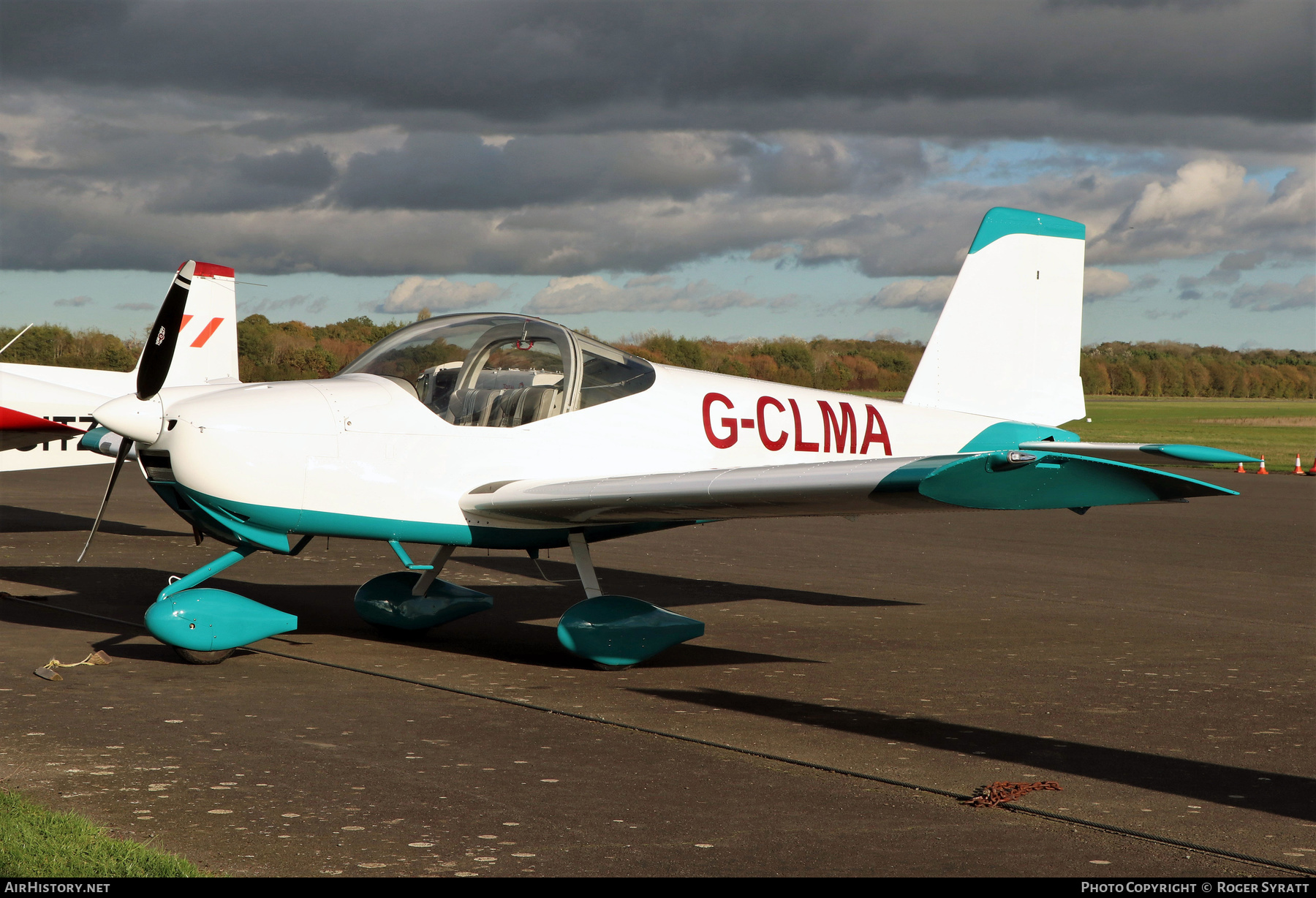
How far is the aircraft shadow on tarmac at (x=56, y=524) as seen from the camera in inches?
555

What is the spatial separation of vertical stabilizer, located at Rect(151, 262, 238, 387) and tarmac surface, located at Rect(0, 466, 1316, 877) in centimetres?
645

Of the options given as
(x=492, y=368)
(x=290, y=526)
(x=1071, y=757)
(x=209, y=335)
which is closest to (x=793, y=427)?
(x=492, y=368)

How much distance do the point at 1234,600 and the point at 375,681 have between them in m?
7.28

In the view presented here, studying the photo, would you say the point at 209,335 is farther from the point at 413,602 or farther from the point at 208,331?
the point at 413,602

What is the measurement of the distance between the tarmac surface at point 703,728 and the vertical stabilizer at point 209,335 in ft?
21.2

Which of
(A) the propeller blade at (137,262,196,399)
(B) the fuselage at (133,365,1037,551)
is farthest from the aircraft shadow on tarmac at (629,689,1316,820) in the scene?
(A) the propeller blade at (137,262,196,399)

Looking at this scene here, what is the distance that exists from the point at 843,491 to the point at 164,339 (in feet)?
12.7

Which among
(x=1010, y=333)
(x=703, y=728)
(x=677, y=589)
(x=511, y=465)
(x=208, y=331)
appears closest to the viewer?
(x=703, y=728)

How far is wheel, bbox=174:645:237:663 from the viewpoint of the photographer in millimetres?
6742

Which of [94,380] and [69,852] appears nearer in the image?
[69,852]

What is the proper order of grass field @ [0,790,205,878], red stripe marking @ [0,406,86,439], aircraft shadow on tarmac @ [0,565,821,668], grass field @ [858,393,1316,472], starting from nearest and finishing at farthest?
grass field @ [0,790,205,878] → aircraft shadow on tarmac @ [0,565,821,668] → red stripe marking @ [0,406,86,439] → grass field @ [858,393,1316,472]

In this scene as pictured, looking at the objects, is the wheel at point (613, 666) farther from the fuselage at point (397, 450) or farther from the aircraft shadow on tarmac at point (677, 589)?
the aircraft shadow on tarmac at point (677, 589)

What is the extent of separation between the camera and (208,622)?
6.70 metres

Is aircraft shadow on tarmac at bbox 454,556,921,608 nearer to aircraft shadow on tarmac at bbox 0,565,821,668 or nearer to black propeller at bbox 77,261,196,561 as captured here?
aircraft shadow on tarmac at bbox 0,565,821,668
